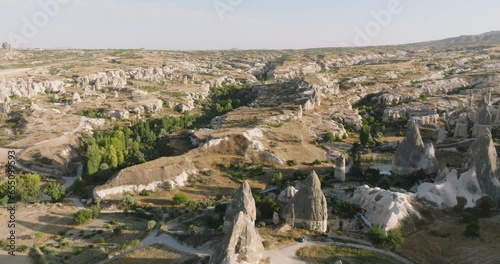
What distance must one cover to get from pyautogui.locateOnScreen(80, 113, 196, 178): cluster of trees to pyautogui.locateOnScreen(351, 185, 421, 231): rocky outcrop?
45063 mm

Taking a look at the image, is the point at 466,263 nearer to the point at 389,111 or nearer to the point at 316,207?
the point at 316,207

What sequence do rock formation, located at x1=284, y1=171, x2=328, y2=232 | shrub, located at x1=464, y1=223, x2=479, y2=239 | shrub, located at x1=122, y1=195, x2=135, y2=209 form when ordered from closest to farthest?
shrub, located at x1=464, y1=223, x2=479, y2=239, rock formation, located at x1=284, y1=171, x2=328, y2=232, shrub, located at x1=122, y1=195, x2=135, y2=209

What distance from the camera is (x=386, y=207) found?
148 feet

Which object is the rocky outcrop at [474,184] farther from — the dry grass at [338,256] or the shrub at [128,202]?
the shrub at [128,202]

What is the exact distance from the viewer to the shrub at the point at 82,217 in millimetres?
51281

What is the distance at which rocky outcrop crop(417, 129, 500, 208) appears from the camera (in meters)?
48.5

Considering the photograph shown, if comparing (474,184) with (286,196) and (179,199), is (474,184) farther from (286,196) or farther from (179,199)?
(179,199)

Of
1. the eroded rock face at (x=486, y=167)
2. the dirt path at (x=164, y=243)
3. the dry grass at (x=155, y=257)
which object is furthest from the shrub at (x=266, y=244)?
the eroded rock face at (x=486, y=167)

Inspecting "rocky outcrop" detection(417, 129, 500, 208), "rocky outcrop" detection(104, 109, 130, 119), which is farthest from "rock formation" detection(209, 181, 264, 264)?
"rocky outcrop" detection(104, 109, 130, 119)

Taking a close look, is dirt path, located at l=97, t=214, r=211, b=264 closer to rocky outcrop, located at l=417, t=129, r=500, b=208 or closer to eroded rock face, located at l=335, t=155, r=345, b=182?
rocky outcrop, located at l=417, t=129, r=500, b=208

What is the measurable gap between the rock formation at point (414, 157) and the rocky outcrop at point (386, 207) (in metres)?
12.1

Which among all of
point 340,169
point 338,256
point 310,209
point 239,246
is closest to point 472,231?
point 338,256

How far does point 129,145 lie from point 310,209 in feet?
187

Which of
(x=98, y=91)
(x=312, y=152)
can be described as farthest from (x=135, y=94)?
(x=312, y=152)
